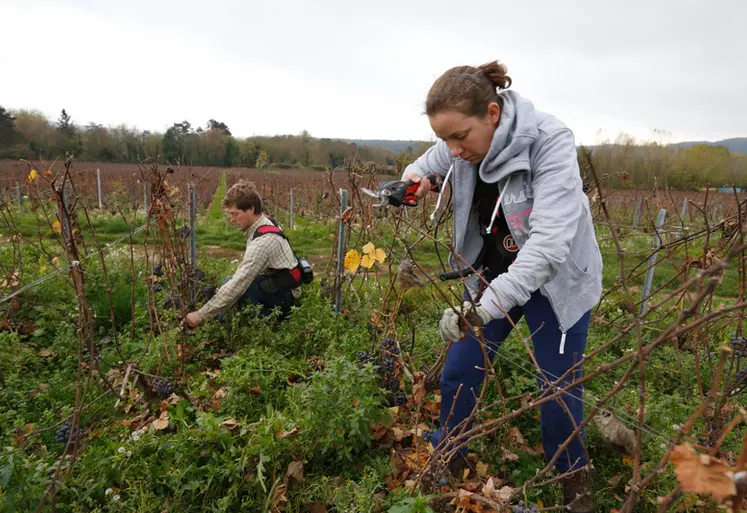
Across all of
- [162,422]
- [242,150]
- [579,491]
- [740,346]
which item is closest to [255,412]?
[162,422]

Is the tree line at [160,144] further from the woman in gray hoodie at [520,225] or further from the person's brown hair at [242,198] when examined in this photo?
the woman in gray hoodie at [520,225]

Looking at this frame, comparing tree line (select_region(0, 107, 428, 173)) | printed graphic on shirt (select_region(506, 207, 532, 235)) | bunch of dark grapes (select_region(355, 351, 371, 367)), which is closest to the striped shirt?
bunch of dark grapes (select_region(355, 351, 371, 367))

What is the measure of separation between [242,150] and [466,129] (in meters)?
45.9

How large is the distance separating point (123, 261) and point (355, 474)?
3504 mm

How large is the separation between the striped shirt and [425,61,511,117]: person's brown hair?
1.97 meters

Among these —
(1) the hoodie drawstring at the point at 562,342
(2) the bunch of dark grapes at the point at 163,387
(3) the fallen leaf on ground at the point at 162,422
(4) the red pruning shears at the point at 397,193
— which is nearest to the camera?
(1) the hoodie drawstring at the point at 562,342

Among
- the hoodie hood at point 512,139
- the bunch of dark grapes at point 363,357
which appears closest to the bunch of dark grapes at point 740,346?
the hoodie hood at point 512,139

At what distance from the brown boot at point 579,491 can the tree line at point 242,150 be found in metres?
7.15

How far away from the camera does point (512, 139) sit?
1.51m

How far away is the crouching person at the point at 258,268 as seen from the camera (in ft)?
10.1

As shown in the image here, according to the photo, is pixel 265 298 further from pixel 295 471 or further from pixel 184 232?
pixel 295 471

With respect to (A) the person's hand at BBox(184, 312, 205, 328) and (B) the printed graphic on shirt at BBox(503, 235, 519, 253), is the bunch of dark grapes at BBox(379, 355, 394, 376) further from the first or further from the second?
(A) the person's hand at BBox(184, 312, 205, 328)

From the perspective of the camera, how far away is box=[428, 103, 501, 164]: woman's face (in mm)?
1494

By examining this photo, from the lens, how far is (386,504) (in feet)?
5.60
